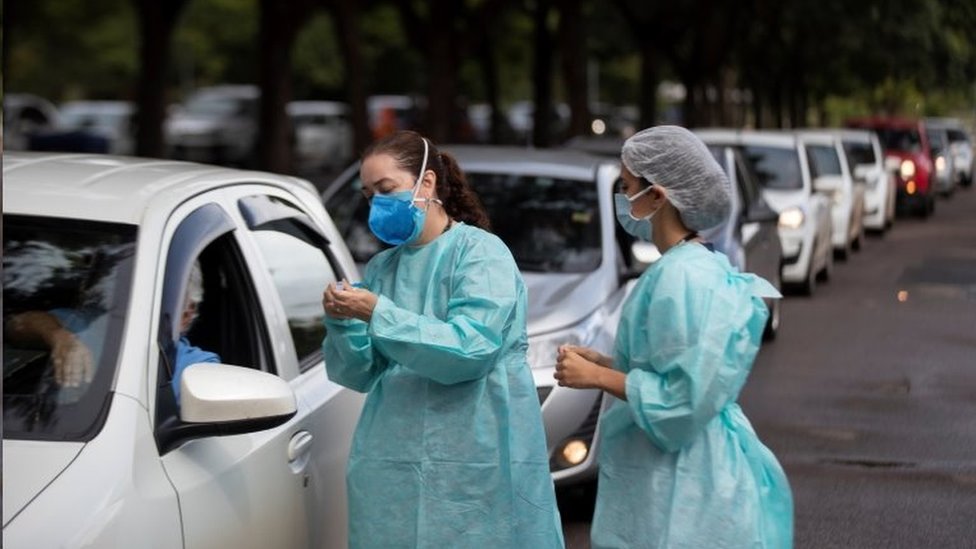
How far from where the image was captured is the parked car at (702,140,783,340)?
43.0 ft

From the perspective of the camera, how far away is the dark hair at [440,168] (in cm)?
435

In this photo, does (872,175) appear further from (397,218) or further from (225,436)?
(225,436)

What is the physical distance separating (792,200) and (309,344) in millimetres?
13813

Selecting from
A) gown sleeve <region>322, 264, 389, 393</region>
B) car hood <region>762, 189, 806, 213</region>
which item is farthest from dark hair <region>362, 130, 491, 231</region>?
car hood <region>762, 189, 806, 213</region>

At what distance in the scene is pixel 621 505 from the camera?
3975 mm

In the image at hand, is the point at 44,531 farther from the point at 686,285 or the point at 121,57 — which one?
the point at 121,57

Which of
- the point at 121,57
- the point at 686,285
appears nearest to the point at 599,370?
the point at 686,285

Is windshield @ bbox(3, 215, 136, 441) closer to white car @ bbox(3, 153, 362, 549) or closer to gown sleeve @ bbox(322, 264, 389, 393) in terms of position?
white car @ bbox(3, 153, 362, 549)

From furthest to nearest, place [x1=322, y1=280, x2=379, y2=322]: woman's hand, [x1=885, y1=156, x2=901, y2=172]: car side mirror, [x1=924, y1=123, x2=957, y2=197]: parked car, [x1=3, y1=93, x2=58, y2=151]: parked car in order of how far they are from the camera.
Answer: [x1=924, y1=123, x2=957, y2=197]: parked car → [x1=3, y1=93, x2=58, y2=151]: parked car → [x1=885, y1=156, x2=901, y2=172]: car side mirror → [x1=322, y1=280, x2=379, y2=322]: woman's hand

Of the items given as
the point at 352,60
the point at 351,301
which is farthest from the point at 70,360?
the point at 352,60

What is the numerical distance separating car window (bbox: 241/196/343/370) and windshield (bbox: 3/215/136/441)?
68 cm

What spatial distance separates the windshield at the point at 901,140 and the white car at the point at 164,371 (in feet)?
Answer: 102

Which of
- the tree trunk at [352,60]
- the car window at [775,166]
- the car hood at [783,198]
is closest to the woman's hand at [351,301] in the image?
the car hood at [783,198]

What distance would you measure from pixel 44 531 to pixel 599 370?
4.11ft
